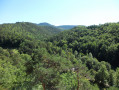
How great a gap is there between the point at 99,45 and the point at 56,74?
221 ft

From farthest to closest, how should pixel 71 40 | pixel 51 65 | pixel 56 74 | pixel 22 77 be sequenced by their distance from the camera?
1. pixel 71 40
2. pixel 22 77
3. pixel 51 65
4. pixel 56 74

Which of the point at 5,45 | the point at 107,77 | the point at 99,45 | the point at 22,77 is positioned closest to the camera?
the point at 22,77

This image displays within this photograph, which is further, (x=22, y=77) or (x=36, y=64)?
(x=22, y=77)

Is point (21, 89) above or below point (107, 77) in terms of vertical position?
above

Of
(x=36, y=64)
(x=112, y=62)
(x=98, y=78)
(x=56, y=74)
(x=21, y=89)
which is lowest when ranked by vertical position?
(x=112, y=62)

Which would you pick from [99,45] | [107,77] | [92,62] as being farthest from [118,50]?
[107,77]

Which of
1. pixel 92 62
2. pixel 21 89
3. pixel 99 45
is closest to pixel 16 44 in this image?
pixel 92 62

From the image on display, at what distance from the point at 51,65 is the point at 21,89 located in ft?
15.5

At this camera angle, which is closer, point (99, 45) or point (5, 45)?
point (99, 45)

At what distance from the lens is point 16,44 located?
79.1 m

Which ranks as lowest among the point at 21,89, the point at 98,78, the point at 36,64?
the point at 98,78

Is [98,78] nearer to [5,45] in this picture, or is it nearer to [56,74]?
[56,74]

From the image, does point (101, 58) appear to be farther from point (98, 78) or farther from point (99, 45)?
point (98, 78)

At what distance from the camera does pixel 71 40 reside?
10012cm
